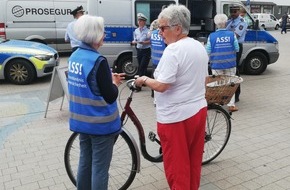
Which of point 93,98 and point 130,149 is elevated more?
point 93,98

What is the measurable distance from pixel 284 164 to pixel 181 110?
2046mm

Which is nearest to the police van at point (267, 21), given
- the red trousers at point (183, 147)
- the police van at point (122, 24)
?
the police van at point (122, 24)

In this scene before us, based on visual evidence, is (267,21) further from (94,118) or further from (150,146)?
(94,118)

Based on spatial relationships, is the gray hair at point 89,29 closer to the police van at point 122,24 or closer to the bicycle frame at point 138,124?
the bicycle frame at point 138,124

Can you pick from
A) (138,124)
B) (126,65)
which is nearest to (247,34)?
(126,65)

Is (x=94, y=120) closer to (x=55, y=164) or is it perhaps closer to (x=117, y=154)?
(x=117, y=154)

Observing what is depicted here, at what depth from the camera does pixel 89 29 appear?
250 centimetres

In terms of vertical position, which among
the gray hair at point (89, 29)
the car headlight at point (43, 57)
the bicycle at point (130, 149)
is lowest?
the bicycle at point (130, 149)

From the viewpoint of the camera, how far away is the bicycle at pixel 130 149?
329 centimetres

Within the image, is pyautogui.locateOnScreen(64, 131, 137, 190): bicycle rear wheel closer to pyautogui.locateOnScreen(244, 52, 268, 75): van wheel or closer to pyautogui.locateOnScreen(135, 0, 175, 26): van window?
pyautogui.locateOnScreen(135, 0, 175, 26): van window

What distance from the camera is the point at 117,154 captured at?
3.58 metres

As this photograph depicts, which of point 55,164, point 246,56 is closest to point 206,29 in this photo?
point 246,56

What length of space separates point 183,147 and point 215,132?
1.39m

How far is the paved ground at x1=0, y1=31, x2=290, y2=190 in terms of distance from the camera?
3703 millimetres
